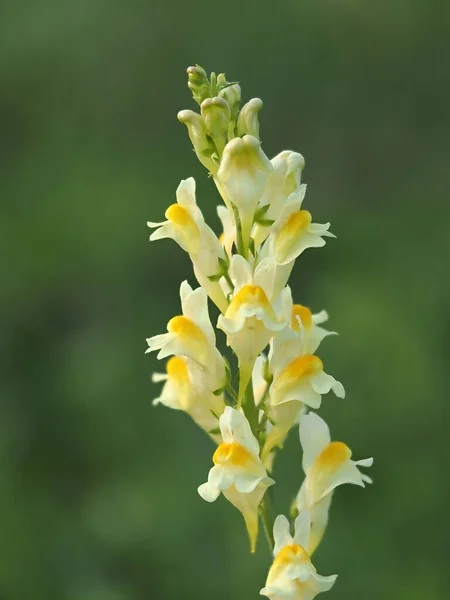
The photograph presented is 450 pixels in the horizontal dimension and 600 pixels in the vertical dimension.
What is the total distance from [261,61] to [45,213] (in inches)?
122

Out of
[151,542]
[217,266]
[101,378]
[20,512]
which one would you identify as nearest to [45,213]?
[101,378]

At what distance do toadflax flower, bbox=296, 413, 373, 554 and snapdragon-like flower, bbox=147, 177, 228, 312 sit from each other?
0.45 metres

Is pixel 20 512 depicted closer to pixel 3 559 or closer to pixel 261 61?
pixel 3 559

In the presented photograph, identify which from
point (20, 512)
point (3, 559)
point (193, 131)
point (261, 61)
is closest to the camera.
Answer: point (193, 131)

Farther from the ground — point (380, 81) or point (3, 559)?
point (380, 81)

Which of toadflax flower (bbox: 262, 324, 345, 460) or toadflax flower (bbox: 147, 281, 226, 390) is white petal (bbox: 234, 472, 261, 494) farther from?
toadflax flower (bbox: 147, 281, 226, 390)

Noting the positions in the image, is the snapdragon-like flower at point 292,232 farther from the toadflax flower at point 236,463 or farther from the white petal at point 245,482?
the white petal at point 245,482

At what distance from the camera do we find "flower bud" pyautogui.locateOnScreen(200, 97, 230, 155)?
2.36m

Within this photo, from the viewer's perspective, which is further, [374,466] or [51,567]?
[374,466]

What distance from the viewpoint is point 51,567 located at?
420 cm

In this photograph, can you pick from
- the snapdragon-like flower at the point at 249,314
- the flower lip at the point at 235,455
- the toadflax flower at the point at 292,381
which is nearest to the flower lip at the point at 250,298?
the snapdragon-like flower at the point at 249,314

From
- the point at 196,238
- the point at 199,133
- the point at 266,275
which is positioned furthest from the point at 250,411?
the point at 199,133

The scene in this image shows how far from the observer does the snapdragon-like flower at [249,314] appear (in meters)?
2.32

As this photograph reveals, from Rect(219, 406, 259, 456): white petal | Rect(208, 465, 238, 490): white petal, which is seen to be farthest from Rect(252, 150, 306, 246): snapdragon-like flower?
Rect(208, 465, 238, 490): white petal
